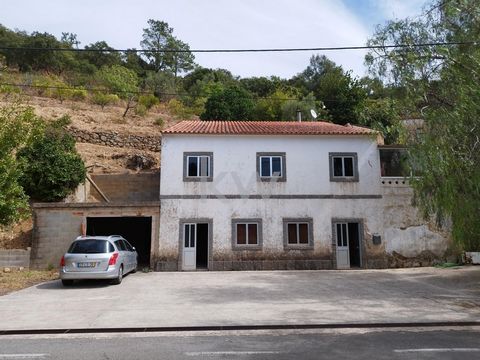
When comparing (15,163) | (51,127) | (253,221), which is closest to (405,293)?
(253,221)

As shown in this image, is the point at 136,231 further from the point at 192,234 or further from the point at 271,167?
the point at 271,167

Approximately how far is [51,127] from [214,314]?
1902 centimetres

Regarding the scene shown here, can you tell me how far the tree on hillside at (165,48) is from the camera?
54.0m

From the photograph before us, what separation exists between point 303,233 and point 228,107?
1724cm

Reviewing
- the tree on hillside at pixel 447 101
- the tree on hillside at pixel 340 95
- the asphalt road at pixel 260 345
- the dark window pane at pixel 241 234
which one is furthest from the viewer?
the tree on hillside at pixel 340 95

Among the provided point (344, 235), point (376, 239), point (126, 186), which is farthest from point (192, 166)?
point (376, 239)

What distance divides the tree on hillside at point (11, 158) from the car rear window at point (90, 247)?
2733 mm

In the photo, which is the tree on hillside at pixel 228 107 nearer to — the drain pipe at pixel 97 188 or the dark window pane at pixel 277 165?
the drain pipe at pixel 97 188

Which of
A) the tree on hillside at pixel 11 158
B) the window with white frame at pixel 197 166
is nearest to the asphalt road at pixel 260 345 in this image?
the tree on hillside at pixel 11 158

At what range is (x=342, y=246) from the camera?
1895cm

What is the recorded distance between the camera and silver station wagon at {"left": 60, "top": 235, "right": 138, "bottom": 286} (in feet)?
42.3

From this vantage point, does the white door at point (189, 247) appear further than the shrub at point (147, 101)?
No

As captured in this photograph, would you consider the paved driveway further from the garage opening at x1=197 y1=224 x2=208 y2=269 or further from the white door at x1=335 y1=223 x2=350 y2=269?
the garage opening at x1=197 y1=224 x2=208 y2=269

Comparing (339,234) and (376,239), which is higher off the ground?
(339,234)
